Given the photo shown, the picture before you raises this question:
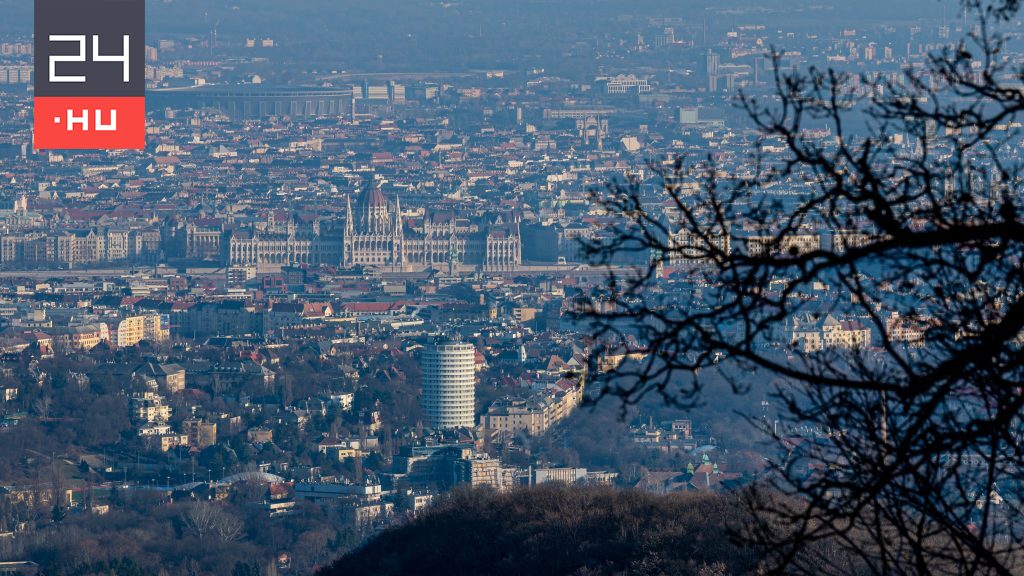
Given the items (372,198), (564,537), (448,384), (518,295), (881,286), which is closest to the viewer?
(881,286)

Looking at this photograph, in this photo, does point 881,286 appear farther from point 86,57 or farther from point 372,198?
point 372,198

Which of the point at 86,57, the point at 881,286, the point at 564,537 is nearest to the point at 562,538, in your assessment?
the point at 564,537

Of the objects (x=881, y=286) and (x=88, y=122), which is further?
(x=88, y=122)

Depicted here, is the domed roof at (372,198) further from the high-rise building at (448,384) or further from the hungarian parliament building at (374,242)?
the high-rise building at (448,384)

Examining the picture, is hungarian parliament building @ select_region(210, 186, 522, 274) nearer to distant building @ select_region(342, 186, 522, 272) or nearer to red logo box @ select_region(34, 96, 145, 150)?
distant building @ select_region(342, 186, 522, 272)

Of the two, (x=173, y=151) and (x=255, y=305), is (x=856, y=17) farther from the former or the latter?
(x=255, y=305)

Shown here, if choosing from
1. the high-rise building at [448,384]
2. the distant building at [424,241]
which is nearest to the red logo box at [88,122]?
the distant building at [424,241]

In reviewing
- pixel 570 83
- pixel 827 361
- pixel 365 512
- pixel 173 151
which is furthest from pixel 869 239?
pixel 570 83
